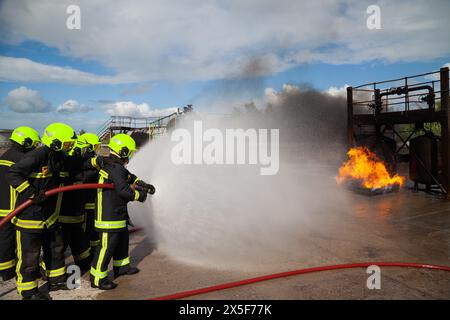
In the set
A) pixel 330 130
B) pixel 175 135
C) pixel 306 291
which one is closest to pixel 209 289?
pixel 306 291

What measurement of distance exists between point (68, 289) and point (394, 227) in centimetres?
678

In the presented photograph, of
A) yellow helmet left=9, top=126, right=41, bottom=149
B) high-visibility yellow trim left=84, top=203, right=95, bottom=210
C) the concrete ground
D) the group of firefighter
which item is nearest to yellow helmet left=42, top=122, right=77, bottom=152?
the group of firefighter

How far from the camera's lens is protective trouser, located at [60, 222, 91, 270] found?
→ 4.64m

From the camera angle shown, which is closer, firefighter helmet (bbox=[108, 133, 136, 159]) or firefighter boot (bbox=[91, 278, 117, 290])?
firefighter boot (bbox=[91, 278, 117, 290])

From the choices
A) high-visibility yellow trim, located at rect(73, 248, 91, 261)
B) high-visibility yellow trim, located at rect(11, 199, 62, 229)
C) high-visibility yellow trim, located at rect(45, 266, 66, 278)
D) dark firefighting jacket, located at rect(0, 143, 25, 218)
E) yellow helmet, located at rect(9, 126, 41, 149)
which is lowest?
high-visibility yellow trim, located at rect(45, 266, 66, 278)

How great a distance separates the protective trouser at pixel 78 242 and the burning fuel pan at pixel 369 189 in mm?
9770

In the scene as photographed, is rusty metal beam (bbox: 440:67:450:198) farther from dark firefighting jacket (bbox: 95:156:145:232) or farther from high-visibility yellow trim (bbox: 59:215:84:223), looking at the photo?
high-visibility yellow trim (bbox: 59:215:84:223)

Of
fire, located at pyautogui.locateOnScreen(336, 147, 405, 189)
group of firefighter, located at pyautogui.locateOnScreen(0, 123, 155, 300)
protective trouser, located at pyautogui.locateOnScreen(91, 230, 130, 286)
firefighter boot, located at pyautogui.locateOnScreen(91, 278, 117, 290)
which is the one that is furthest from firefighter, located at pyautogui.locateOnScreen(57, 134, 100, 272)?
fire, located at pyautogui.locateOnScreen(336, 147, 405, 189)

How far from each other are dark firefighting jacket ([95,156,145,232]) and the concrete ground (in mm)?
890

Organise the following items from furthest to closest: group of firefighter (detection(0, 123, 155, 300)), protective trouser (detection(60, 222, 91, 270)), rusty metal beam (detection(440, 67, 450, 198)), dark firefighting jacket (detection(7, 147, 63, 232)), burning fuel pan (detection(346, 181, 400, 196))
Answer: burning fuel pan (detection(346, 181, 400, 196)), rusty metal beam (detection(440, 67, 450, 198)), protective trouser (detection(60, 222, 91, 270)), group of firefighter (detection(0, 123, 155, 300)), dark firefighting jacket (detection(7, 147, 63, 232))

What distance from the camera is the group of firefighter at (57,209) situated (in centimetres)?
386

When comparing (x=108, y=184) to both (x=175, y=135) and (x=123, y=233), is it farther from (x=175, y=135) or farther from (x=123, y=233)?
(x=175, y=135)

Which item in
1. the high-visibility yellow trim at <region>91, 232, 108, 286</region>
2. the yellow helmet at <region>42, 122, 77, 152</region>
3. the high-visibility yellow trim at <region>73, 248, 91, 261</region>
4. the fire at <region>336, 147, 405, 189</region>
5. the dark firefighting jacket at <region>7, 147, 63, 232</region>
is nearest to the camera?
the dark firefighting jacket at <region>7, 147, 63, 232</region>

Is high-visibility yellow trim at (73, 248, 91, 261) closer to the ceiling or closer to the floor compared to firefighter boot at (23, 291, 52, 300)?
closer to the ceiling
